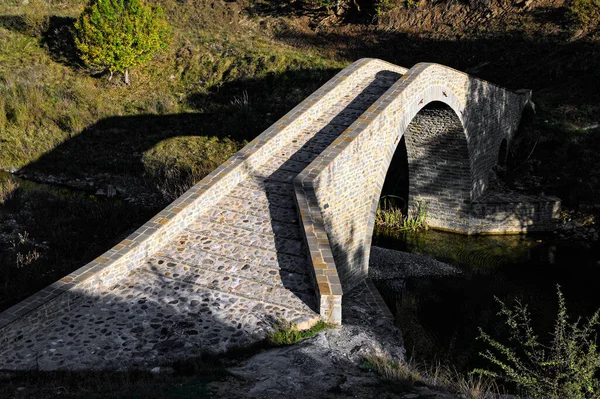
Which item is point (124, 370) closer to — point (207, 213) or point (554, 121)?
point (207, 213)

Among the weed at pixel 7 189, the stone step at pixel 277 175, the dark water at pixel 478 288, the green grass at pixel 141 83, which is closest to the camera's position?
the dark water at pixel 478 288

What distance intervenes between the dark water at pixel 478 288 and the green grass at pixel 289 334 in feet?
7.21

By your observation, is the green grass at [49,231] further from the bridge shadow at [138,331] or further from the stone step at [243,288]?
the stone step at [243,288]

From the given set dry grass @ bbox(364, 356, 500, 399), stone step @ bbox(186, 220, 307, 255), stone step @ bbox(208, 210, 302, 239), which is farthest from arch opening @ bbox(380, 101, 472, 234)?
dry grass @ bbox(364, 356, 500, 399)

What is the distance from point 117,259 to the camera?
33.7 ft

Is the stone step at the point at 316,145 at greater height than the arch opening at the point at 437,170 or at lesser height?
greater

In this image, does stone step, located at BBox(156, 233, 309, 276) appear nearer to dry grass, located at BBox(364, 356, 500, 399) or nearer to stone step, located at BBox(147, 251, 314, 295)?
stone step, located at BBox(147, 251, 314, 295)

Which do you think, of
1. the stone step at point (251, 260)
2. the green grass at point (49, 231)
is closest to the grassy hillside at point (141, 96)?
the green grass at point (49, 231)

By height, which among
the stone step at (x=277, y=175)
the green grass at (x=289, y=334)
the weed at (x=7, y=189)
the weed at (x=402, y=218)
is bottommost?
the weed at (x=402, y=218)

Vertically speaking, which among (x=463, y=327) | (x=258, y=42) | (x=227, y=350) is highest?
(x=258, y=42)

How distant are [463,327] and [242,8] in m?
25.1

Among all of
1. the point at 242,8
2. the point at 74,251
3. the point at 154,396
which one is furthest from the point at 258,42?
the point at 154,396

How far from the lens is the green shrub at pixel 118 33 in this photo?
936 inches

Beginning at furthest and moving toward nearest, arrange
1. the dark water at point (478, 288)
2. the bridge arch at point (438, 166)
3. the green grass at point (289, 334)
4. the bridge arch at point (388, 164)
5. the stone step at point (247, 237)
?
the bridge arch at point (438, 166), the dark water at point (478, 288), the bridge arch at point (388, 164), the stone step at point (247, 237), the green grass at point (289, 334)
